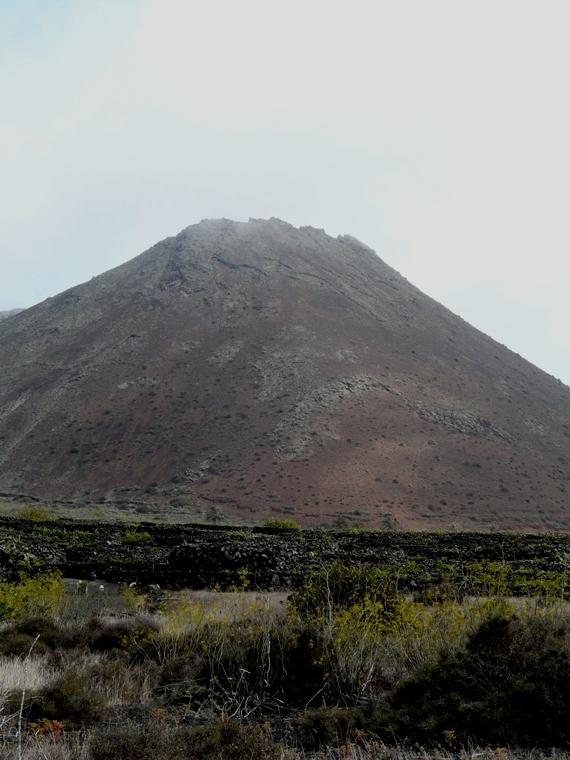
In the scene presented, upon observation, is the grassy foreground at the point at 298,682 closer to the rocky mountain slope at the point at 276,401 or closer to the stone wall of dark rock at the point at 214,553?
the stone wall of dark rock at the point at 214,553

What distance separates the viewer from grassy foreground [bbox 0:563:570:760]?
5.35 m

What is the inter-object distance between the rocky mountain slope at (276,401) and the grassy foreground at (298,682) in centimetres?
3747

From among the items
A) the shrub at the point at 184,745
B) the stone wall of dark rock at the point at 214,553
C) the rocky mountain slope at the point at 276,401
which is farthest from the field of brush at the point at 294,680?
the rocky mountain slope at the point at 276,401

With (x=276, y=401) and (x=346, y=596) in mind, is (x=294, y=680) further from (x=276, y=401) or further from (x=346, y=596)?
(x=276, y=401)

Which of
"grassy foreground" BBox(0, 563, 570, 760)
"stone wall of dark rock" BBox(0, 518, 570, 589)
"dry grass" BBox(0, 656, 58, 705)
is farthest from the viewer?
"stone wall of dark rock" BBox(0, 518, 570, 589)

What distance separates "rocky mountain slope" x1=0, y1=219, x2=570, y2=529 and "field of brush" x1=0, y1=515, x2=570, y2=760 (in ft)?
122

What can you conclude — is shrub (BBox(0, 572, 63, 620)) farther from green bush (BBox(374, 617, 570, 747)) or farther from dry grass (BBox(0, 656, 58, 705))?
green bush (BBox(374, 617, 570, 747))

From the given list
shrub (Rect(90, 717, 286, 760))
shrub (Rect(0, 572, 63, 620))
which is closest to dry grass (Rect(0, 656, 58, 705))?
shrub (Rect(90, 717, 286, 760))

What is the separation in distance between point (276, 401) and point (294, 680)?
5522cm

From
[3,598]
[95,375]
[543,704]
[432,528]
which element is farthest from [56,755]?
[95,375]

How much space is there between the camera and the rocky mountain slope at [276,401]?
2044 inches

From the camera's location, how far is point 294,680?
771 cm

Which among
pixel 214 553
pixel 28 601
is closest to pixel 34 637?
pixel 28 601

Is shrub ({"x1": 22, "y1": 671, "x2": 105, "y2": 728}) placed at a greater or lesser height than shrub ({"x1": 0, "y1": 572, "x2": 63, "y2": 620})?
greater
